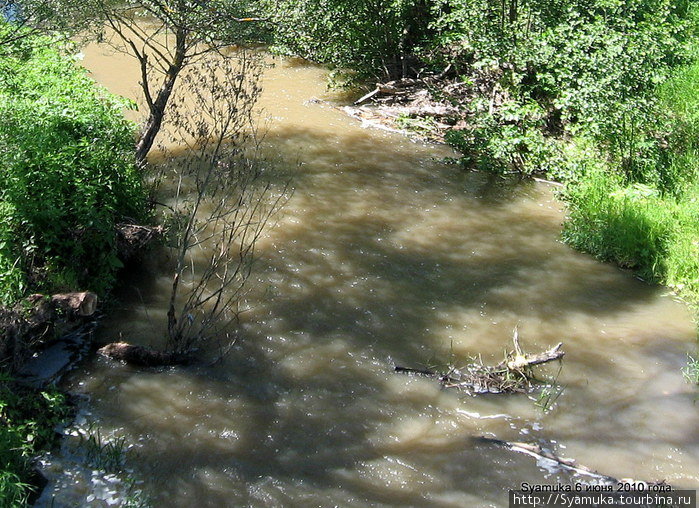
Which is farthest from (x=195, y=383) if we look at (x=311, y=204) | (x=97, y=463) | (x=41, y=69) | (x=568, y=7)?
(x=568, y=7)

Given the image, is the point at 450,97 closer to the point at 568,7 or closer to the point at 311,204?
the point at 568,7

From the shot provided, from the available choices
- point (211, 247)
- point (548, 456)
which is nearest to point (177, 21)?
point (211, 247)

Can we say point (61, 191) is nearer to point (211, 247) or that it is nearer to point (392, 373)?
point (211, 247)

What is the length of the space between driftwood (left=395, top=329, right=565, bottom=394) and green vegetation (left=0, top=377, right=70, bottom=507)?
9.96ft

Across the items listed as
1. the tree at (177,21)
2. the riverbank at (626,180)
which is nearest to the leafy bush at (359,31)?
the riverbank at (626,180)

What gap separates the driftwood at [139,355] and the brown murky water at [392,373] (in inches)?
4.1

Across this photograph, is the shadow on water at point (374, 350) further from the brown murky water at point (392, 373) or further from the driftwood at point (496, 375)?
the driftwood at point (496, 375)

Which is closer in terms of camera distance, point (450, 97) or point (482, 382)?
point (482, 382)

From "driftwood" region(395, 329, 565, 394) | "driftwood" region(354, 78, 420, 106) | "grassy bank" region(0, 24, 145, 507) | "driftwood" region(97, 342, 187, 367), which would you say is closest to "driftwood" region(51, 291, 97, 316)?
"grassy bank" region(0, 24, 145, 507)

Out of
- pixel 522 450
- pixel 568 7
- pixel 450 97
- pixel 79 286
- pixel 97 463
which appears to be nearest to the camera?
pixel 97 463

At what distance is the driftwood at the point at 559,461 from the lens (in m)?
5.91

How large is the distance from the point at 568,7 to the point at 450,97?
274 cm

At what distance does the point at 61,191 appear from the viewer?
750cm

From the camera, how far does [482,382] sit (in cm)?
698
